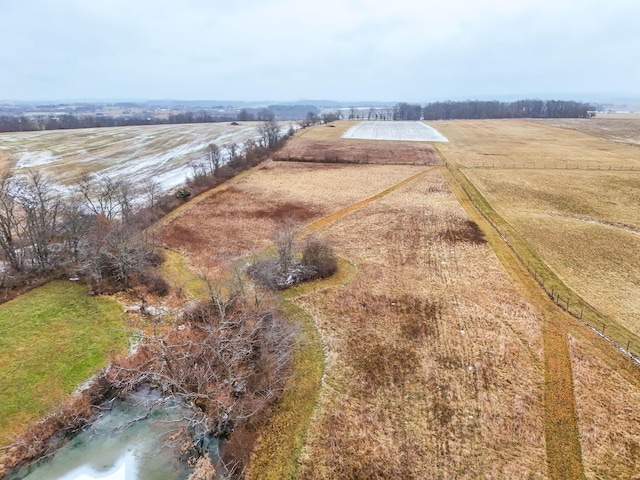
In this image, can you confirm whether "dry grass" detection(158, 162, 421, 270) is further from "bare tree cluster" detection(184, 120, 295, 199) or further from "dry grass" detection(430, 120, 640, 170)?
"dry grass" detection(430, 120, 640, 170)

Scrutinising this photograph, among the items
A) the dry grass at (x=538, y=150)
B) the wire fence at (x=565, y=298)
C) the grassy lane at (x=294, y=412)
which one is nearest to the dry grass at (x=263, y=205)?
the grassy lane at (x=294, y=412)

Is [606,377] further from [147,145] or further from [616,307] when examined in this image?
[147,145]

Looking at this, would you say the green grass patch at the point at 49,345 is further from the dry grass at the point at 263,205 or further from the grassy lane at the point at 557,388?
the grassy lane at the point at 557,388

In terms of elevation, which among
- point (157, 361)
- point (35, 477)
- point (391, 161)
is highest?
point (391, 161)

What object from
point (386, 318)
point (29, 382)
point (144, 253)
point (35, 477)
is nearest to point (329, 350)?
point (386, 318)

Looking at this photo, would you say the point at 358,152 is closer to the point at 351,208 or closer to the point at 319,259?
the point at 351,208

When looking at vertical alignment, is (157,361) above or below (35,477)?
above
